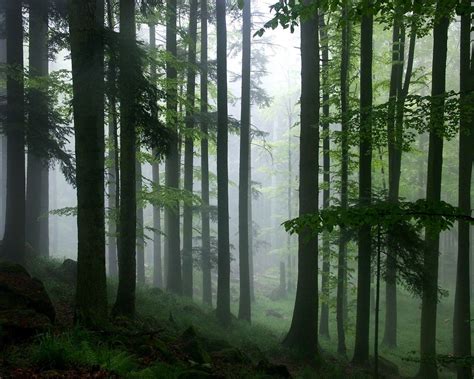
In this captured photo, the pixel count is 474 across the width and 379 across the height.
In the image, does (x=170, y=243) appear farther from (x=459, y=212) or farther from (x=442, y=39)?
(x=459, y=212)

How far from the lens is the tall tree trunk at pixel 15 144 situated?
34.5ft

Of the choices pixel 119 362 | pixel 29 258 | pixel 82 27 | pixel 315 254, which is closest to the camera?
pixel 119 362

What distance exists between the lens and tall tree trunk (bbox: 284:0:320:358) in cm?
927

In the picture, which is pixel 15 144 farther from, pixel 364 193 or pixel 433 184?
pixel 433 184

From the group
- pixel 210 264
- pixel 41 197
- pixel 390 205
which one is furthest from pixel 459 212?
pixel 41 197

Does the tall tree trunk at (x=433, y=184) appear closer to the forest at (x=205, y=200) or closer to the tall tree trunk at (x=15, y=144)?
the forest at (x=205, y=200)

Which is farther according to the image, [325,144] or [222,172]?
[325,144]

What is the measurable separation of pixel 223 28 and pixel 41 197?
375 inches

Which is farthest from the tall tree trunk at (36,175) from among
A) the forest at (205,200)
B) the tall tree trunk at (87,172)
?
the tall tree trunk at (87,172)

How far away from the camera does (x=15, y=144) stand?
421 inches

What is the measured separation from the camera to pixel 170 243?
14969mm

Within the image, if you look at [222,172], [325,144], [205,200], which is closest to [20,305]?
[222,172]

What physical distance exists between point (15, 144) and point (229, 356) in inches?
325

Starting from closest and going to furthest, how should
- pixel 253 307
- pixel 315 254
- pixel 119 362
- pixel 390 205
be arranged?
pixel 390 205 < pixel 119 362 < pixel 315 254 < pixel 253 307
